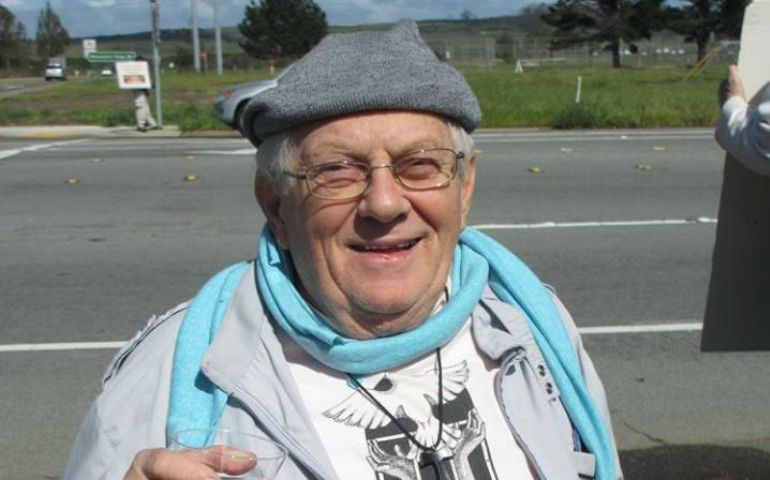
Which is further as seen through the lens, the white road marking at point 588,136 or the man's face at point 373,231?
the white road marking at point 588,136

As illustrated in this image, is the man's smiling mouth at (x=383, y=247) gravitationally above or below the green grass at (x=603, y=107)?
above

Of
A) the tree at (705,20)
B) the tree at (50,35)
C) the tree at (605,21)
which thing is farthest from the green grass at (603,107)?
the tree at (50,35)

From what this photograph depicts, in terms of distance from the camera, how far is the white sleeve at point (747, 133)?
2.62 meters

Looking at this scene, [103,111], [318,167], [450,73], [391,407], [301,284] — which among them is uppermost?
[450,73]

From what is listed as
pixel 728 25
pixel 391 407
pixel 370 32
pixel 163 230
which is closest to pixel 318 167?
pixel 370 32

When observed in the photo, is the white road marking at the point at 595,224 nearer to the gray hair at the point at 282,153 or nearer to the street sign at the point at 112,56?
the gray hair at the point at 282,153

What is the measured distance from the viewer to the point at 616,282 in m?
6.70

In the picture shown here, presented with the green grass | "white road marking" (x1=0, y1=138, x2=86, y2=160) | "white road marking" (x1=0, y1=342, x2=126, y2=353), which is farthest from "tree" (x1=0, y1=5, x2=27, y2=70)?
"white road marking" (x1=0, y1=342, x2=126, y2=353)

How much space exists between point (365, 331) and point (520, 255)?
218 inches

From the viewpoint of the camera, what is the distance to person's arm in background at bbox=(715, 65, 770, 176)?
8.61 ft

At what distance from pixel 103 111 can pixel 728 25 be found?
48.3 meters

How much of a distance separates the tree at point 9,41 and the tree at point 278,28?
25.2 m

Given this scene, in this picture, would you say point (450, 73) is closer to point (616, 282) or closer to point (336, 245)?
point (336, 245)

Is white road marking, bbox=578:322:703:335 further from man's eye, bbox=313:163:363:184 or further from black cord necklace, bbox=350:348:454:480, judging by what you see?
man's eye, bbox=313:163:363:184
